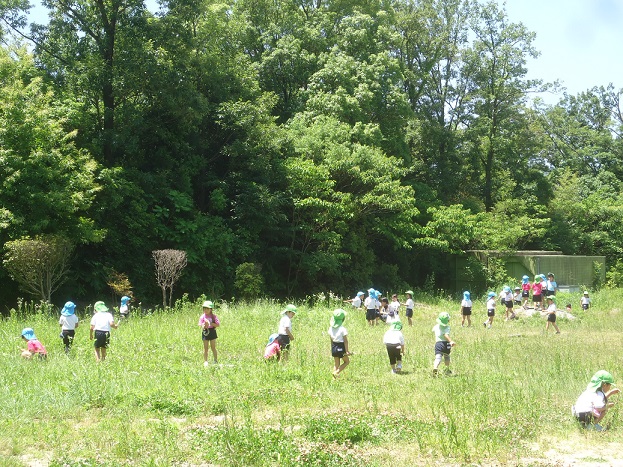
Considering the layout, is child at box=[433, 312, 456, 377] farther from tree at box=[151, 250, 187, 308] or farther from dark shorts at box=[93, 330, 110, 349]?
tree at box=[151, 250, 187, 308]

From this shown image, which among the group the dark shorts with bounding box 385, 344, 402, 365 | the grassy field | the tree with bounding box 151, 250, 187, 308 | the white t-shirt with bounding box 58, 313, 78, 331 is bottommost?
the grassy field

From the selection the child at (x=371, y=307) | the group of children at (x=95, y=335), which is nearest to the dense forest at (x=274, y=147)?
the child at (x=371, y=307)

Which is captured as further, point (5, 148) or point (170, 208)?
point (170, 208)

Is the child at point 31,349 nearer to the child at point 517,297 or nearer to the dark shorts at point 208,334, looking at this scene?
the dark shorts at point 208,334

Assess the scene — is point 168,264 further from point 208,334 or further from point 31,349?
point 208,334

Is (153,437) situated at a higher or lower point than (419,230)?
lower

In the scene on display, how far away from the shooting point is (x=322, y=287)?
2900cm

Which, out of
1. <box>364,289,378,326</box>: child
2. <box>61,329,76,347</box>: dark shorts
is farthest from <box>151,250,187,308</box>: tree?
<box>61,329,76,347</box>: dark shorts

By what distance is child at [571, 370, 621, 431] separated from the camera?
8.36m

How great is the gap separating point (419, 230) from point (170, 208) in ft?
43.4

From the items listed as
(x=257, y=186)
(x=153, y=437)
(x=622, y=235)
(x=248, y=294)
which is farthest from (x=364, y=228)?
(x=153, y=437)

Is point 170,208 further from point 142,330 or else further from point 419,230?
point 419,230

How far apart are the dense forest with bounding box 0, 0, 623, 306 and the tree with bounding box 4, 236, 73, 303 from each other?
643 millimetres

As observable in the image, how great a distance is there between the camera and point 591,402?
8445 mm
